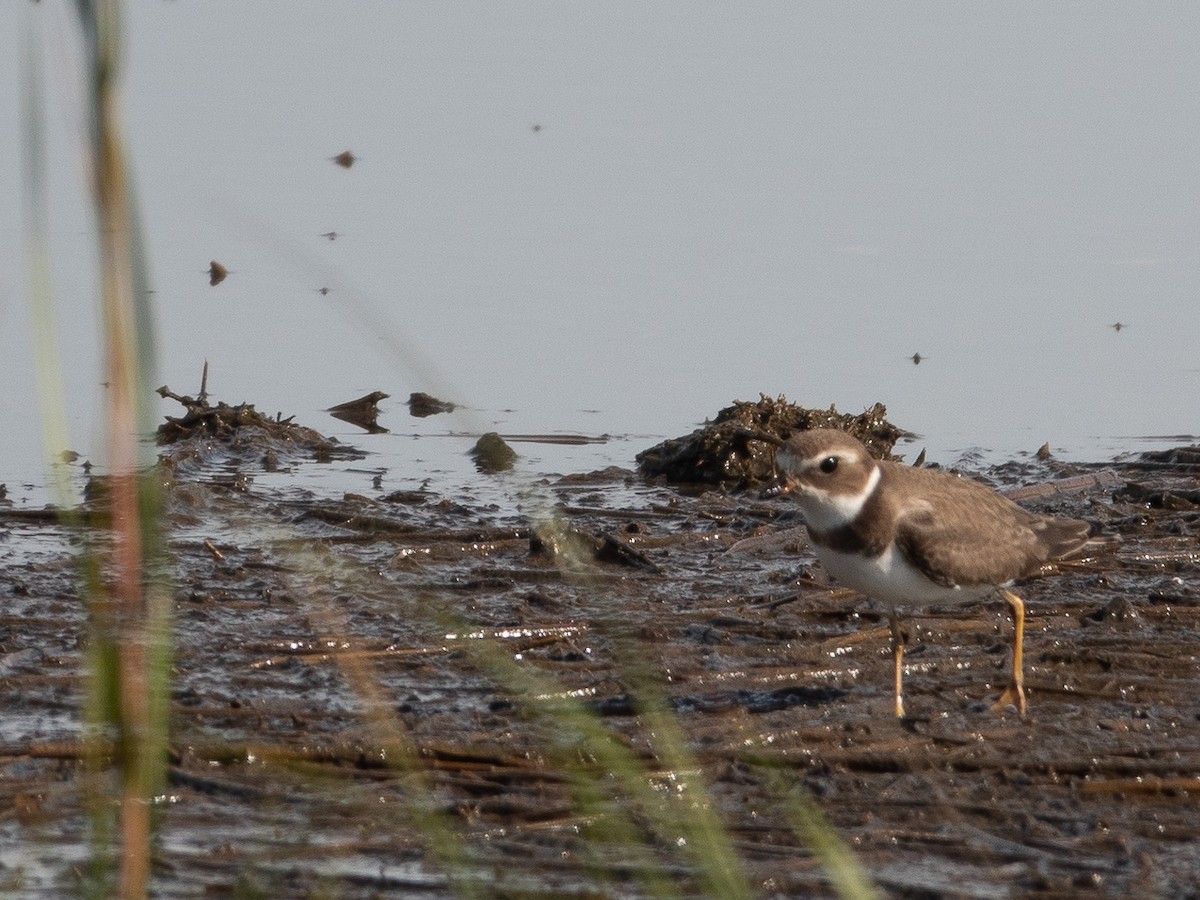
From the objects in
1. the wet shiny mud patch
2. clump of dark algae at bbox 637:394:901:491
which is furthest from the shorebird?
clump of dark algae at bbox 637:394:901:491

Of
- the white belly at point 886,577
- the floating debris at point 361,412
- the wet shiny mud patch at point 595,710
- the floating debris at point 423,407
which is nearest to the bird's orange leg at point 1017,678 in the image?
the wet shiny mud patch at point 595,710

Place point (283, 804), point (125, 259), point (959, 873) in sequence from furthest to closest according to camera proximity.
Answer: point (283, 804) → point (959, 873) → point (125, 259)

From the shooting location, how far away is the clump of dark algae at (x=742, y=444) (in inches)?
383

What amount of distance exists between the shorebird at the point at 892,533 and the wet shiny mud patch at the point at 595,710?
357 mm

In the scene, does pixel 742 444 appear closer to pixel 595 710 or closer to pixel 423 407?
pixel 423 407

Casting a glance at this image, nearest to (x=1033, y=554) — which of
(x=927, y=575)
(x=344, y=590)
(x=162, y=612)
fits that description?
(x=927, y=575)

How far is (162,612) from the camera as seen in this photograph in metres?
3.07

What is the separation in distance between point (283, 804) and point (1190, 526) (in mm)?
5229

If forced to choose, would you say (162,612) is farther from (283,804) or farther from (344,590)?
(344,590)

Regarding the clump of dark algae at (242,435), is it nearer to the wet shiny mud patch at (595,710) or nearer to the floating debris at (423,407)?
the wet shiny mud patch at (595,710)

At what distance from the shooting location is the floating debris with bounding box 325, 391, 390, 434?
1083 centimetres

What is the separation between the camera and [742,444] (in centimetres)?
976

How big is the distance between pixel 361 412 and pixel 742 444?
2.48 metres

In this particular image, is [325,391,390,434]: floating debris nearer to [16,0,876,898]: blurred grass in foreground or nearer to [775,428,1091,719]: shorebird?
[775,428,1091,719]: shorebird
